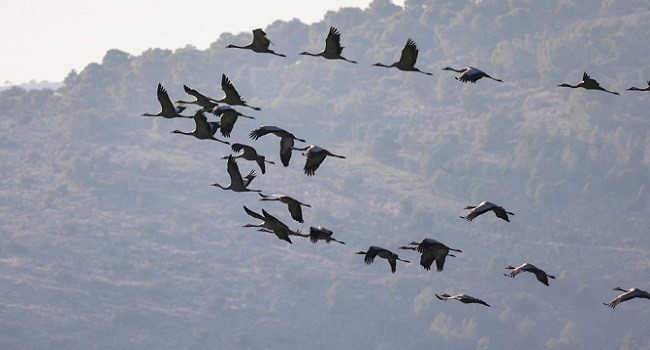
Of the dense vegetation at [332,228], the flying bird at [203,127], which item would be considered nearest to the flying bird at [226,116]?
the flying bird at [203,127]

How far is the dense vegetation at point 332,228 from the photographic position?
501ft

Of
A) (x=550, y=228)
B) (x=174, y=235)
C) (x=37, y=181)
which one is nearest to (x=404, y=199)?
(x=550, y=228)

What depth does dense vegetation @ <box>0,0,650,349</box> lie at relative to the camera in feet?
501

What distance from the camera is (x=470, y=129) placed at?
7761 inches

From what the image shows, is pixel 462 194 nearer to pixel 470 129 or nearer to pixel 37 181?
pixel 470 129

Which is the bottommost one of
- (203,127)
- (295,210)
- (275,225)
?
(275,225)

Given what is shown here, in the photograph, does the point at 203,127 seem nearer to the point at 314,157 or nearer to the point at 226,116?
the point at 226,116

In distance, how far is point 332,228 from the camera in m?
170

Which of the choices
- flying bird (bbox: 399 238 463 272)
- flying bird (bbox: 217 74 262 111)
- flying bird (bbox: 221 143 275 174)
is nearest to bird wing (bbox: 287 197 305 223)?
flying bird (bbox: 399 238 463 272)

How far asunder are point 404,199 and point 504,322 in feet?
95.5

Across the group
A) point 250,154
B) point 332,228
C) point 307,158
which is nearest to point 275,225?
point 307,158

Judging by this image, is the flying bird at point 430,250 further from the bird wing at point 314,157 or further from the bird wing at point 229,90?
the bird wing at point 229,90

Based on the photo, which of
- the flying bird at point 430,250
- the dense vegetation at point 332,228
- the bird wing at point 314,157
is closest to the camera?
the flying bird at point 430,250

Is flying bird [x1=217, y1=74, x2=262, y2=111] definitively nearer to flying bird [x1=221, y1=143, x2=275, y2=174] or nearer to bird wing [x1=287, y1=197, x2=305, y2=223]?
flying bird [x1=221, y1=143, x2=275, y2=174]
